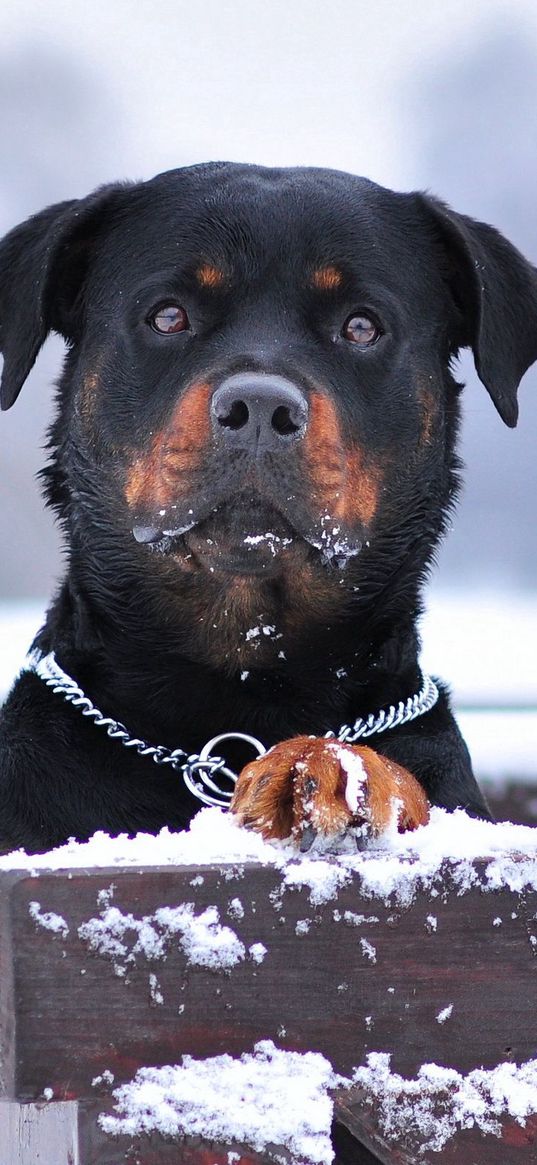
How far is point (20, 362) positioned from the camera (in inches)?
103

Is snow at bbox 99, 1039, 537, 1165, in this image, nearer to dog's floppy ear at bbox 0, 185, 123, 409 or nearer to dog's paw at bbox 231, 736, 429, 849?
dog's paw at bbox 231, 736, 429, 849

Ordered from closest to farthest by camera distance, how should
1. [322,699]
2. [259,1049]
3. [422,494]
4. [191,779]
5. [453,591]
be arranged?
[259,1049]
[191,779]
[322,699]
[422,494]
[453,591]

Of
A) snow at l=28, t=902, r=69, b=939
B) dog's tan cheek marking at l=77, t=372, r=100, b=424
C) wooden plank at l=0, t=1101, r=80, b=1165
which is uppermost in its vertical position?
dog's tan cheek marking at l=77, t=372, r=100, b=424

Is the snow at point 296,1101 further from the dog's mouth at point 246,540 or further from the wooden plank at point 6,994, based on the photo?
the dog's mouth at point 246,540

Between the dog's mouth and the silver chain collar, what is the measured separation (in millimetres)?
Answer: 295

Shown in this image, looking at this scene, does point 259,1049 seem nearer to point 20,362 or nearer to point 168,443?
point 168,443

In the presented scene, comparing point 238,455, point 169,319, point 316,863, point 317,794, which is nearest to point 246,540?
point 238,455

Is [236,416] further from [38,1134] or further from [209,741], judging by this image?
[38,1134]

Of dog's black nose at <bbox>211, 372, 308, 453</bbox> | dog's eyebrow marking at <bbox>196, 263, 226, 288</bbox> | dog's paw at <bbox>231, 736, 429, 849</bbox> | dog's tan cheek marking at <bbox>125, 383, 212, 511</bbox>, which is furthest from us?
dog's eyebrow marking at <bbox>196, 263, 226, 288</bbox>

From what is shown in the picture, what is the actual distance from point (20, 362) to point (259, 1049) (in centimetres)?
168

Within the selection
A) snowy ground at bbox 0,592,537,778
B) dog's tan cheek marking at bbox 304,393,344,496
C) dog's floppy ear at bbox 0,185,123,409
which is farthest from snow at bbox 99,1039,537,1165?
snowy ground at bbox 0,592,537,778

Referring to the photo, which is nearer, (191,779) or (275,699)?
(191,779)

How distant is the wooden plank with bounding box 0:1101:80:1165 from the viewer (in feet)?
4.26

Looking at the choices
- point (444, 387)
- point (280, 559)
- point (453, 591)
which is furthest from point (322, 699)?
point (453, 591)
